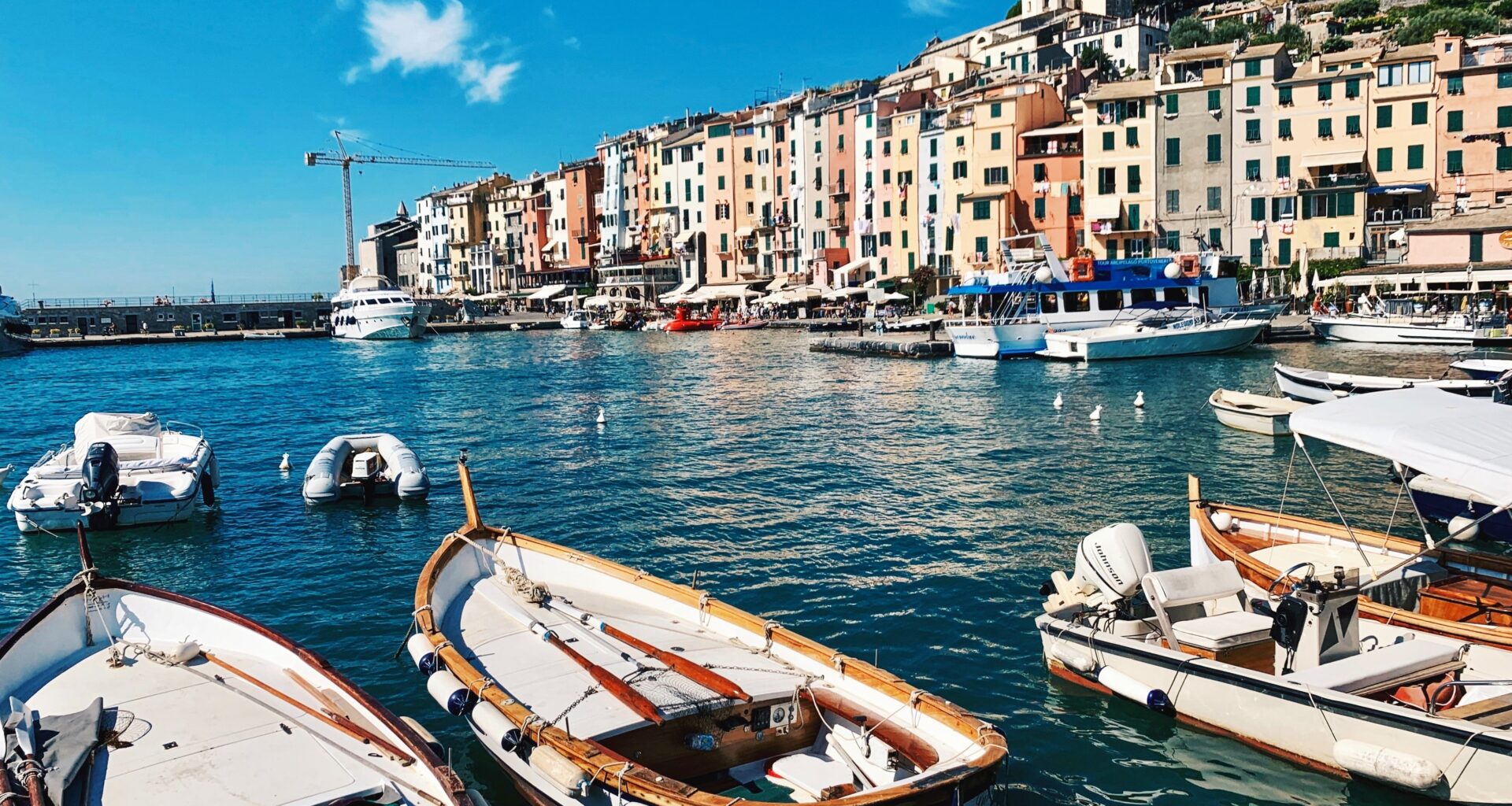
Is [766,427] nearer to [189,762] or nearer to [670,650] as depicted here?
[670,650]

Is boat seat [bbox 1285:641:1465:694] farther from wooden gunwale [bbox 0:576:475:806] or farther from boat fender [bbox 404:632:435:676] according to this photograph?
boat fender [bbox 404:632:435:676]

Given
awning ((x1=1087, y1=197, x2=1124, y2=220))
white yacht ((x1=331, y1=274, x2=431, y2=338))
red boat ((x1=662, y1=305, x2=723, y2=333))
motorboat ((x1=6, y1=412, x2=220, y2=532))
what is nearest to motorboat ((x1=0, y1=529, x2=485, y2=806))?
motorboat ((x1=6, y1=412, x2=220, y2=532))

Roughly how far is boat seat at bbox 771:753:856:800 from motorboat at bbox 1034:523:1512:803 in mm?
3626

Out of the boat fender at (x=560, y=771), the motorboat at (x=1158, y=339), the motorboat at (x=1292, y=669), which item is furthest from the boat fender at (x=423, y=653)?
the motorboat at (x=1158, y=339)

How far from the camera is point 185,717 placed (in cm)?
983

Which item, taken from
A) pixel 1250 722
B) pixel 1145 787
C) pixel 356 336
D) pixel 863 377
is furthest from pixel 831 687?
pixel 356 336

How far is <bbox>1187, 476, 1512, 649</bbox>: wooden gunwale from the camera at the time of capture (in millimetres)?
11117

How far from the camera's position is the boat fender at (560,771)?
8336 mm

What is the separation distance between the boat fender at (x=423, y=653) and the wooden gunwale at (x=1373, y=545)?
29.2 feet

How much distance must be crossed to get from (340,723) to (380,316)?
3481 inches

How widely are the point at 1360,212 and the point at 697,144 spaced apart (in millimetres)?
56423

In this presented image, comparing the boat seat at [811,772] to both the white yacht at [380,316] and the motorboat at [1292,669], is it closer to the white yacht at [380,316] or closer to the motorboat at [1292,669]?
the motorboat at [1292,669]

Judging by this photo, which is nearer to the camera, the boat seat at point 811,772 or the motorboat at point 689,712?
the motorboat at point 689,712

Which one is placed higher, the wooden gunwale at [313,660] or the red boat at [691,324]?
the red boat at [691,324]
